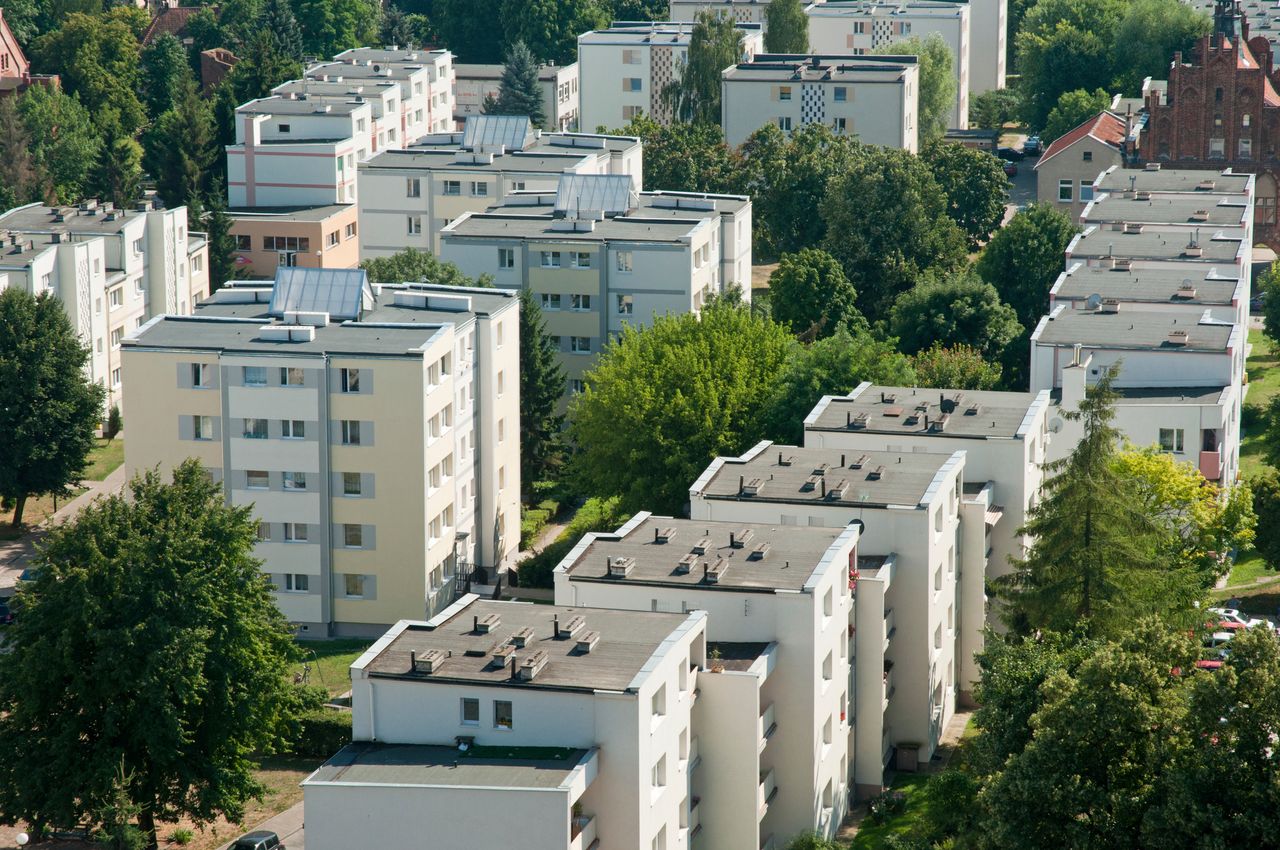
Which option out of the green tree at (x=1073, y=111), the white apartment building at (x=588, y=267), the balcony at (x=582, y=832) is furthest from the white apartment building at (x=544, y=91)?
the balcony at (x=582, y=832)

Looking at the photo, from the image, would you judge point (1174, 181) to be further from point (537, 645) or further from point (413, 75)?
point (537, 645)

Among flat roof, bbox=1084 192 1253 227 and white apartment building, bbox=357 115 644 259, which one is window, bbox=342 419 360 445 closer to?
white apartment building, bbox=357 115 644 259

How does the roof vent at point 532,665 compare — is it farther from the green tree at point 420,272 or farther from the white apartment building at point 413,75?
the white apartment building at point 413,75

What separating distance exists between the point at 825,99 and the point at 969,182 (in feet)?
59.8

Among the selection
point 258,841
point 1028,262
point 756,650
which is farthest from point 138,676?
point 1028,262

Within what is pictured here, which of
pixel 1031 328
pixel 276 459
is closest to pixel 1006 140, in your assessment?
pixel 1031 328

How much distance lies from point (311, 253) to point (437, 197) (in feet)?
31.4

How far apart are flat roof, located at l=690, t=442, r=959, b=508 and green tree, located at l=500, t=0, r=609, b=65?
11851 cm

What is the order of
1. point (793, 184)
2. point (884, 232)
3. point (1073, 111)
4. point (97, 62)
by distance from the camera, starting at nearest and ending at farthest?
point (884, 232) < point (793, 184) < point (1073, 111) < point (97, 62)

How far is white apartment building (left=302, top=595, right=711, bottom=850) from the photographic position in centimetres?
5144

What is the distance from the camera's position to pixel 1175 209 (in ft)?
366

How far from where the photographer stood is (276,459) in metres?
81.1

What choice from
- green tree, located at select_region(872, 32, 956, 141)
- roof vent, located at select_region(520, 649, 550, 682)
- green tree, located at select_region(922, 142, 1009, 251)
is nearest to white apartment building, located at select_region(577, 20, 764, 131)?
green tree, located at select_region(872, 32, 956, 141)

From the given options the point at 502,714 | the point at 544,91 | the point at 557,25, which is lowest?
the point at 502,714
